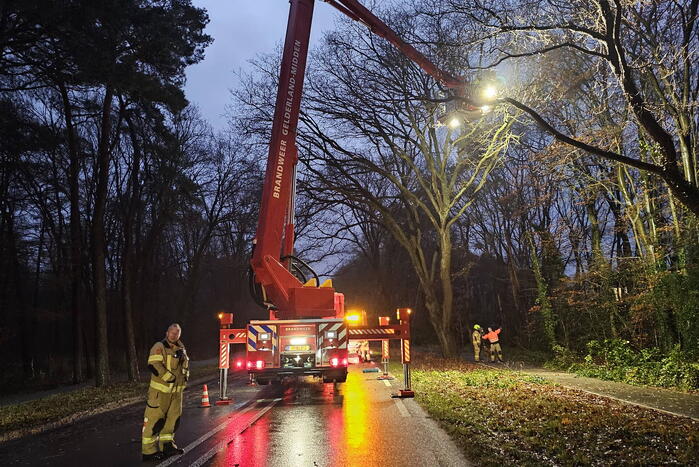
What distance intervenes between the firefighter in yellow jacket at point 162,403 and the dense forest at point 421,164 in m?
6.49

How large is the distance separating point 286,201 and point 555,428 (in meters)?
7.46

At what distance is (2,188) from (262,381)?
684 inches

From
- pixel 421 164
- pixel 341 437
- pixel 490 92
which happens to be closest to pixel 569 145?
pixel 490 92

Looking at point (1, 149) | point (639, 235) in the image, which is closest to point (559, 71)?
point (639, 235)

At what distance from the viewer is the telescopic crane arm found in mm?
12039

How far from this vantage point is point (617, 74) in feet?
27.1

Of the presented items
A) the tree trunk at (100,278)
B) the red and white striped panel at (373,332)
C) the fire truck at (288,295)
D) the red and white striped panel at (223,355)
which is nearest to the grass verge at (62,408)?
the tree trunk at (100,278)

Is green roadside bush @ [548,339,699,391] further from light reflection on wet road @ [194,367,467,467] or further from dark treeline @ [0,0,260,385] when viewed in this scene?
dark treeline @ [0,0,260,385]

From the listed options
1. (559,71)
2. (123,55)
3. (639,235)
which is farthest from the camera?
(639,235)

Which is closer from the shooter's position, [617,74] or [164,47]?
[617,74]

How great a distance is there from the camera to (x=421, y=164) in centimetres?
2748

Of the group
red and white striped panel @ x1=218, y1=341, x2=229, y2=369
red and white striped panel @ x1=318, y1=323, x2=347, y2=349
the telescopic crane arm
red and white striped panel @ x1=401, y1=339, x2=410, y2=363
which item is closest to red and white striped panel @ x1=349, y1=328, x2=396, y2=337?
red and white striped panel @ x1=318, y1=323, x2=347, y2=349

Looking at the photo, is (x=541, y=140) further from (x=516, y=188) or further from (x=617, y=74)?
(x=617, y=74)

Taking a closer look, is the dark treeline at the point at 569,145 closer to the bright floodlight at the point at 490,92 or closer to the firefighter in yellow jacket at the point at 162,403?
the bright floodlight at the point at 490,92
